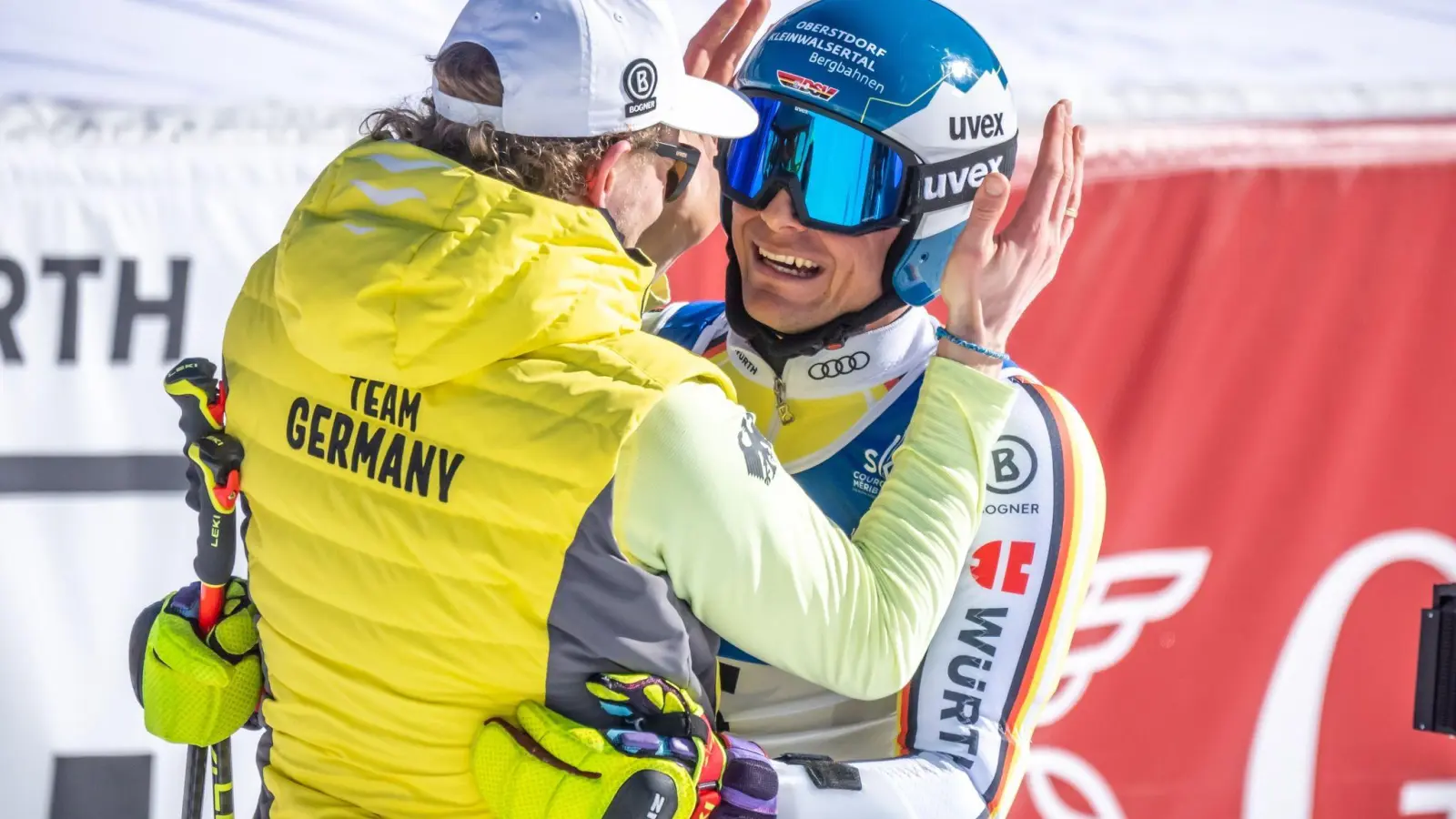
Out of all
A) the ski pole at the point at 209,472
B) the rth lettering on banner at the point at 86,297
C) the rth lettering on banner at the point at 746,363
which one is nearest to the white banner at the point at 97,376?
the rth lettering on banner at the point at 86,297

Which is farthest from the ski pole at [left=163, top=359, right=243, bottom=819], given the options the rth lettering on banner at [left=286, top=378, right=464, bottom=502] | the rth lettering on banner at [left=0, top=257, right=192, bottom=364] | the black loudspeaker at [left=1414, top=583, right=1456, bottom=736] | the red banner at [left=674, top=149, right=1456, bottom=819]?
the red banner at [left=674, top=149, right=1456, bottom=819]

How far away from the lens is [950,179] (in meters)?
1.86

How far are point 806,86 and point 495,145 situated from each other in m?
0.66

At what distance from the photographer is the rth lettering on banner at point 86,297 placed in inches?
101

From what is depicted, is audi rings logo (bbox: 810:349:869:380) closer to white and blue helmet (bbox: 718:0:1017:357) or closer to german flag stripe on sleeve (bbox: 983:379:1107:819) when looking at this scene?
white and blue helmet (bbox: 718:0:1017:357)

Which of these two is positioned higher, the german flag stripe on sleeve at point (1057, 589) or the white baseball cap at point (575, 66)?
the white baseball cap at point (575, 66)

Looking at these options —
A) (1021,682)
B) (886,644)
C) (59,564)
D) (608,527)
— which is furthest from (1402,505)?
(59,564)

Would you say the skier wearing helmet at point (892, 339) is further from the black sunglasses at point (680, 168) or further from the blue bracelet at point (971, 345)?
the black sunglasses at point (680, 168)

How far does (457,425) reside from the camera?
46.3 inches

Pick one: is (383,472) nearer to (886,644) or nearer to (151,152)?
(886,644)

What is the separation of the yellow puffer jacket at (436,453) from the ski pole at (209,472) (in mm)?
71

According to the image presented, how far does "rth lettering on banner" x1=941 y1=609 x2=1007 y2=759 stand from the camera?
1.65 metres

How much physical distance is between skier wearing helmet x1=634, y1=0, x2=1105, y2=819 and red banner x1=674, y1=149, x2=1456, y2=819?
1157 millimetres

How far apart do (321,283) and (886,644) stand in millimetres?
575
